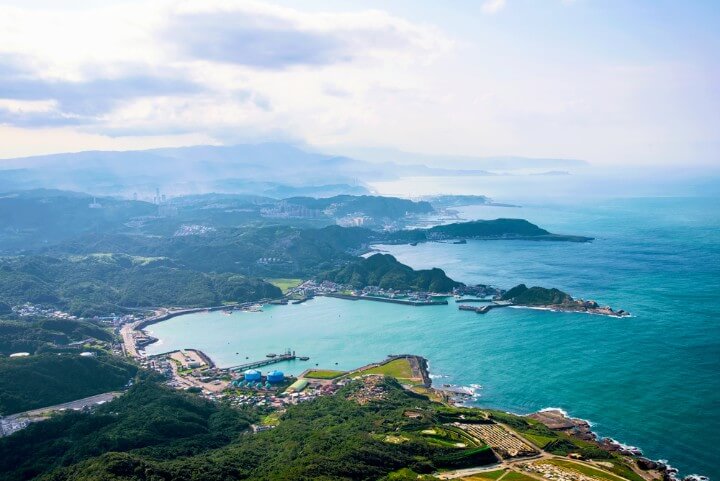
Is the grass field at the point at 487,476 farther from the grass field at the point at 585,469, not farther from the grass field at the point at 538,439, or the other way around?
the grass field at the point at 538,439

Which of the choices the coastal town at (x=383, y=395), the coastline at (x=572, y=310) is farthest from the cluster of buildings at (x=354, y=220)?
the coastline at (x=572, y=310)

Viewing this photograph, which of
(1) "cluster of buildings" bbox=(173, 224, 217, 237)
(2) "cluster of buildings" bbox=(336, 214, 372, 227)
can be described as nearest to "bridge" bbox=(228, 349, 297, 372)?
(1) "cluster of buildings" bbox=(173, 224, 217, 237)

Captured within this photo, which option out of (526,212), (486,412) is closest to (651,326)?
(486,412)

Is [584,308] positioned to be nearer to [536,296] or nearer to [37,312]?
[536,296]

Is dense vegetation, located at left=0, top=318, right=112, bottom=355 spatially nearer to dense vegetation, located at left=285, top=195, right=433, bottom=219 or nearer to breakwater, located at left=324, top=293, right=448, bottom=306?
breakwater, located at left=324, top=293, right=448, bottom=306

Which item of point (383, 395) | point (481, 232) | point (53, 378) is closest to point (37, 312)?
point (53, 378)
